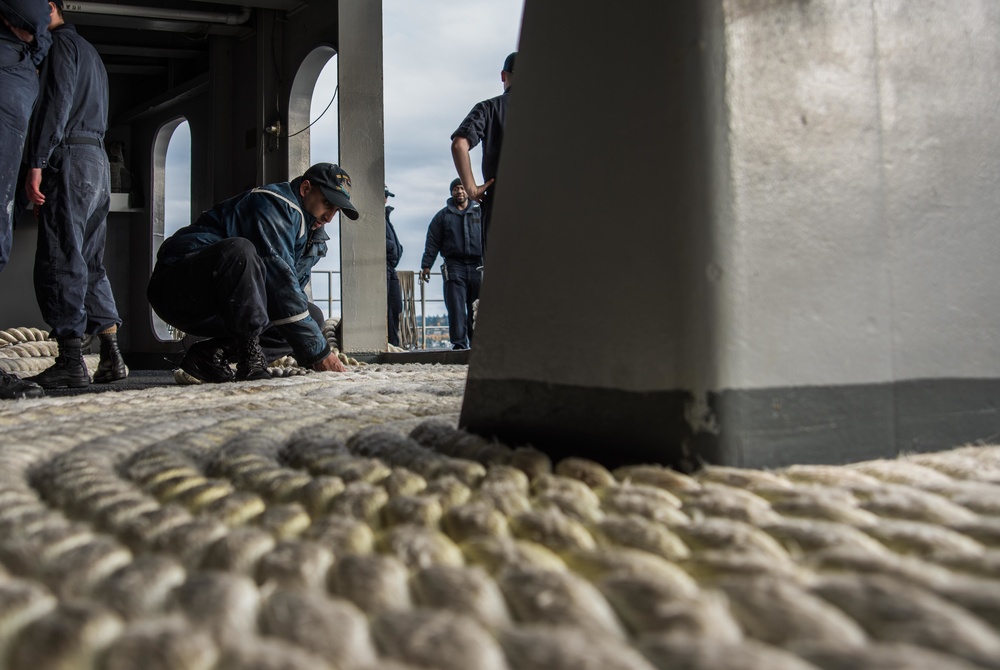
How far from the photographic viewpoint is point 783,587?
1.43ft

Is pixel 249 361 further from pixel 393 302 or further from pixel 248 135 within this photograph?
pixel 393 302

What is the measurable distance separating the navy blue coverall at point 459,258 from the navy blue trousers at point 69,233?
334 cm

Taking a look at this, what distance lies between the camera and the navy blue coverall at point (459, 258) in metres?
6.44

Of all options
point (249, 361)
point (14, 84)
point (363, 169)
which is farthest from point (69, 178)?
point (363, 169)

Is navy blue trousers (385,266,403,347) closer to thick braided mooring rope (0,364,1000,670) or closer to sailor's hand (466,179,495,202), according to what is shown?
sailor's hand (466,179,495,202)

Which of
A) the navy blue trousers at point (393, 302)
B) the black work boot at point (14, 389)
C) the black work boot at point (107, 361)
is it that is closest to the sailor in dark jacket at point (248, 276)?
the black work boot at point (107, 361)

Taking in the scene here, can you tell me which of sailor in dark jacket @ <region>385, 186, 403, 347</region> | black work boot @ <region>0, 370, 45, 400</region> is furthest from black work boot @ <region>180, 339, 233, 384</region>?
→ sailor in dark jacket @ <region>385, 186, 403, 347</region>

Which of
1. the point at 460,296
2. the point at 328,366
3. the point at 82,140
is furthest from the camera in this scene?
the point at 460,296

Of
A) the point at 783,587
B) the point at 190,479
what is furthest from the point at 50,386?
the point at 783,587

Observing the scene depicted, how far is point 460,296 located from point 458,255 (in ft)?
1.47

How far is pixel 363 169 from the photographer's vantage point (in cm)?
489

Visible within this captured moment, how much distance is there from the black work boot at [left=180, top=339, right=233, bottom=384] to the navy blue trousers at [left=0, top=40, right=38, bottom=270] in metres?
0.78

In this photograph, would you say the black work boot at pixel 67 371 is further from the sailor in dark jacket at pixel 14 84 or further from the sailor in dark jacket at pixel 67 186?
the sailor in dark jacket at pixel 14 84

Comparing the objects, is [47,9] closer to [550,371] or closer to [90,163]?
[90,163]
